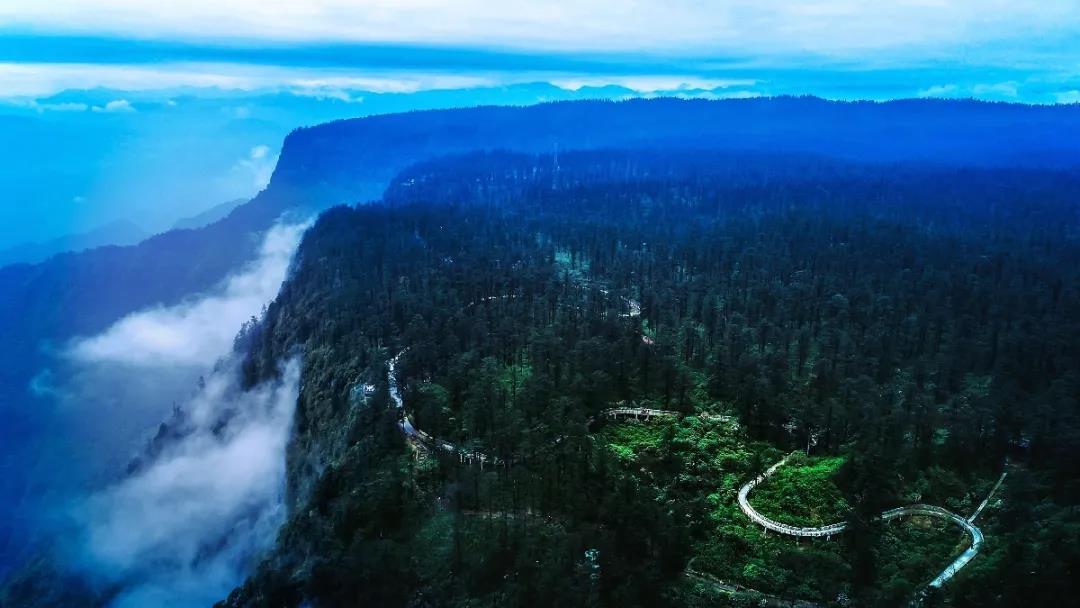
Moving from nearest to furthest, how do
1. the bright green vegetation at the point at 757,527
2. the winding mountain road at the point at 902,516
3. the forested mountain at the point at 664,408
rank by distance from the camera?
the bright green vegetation at the point at 757,527 < the winding mountain road at the point at 902,516 < the forested mountain at the point at 664,408

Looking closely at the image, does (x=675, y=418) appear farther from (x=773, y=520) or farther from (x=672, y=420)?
(x=773, y=520)

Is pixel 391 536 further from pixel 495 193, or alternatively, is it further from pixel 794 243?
pixel 495 193

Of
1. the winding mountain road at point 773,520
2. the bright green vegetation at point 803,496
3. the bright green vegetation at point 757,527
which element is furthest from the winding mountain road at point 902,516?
the bright green vegetation at point 803,496

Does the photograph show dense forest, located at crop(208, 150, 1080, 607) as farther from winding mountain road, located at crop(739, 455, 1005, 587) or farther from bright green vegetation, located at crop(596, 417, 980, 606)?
winding mountain road, located at crop(739, 455, 1005, 587)

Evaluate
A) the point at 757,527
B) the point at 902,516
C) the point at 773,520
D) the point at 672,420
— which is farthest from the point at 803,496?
the point at 672,420

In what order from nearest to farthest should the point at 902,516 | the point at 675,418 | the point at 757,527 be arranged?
the point at 757,527 → the point at 902,516 → the point at 675,418

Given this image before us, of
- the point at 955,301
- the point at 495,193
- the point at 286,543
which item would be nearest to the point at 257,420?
the point at 286,543

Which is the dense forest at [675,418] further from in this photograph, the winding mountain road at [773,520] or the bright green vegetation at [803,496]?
the winding mountain road at [773,520]
